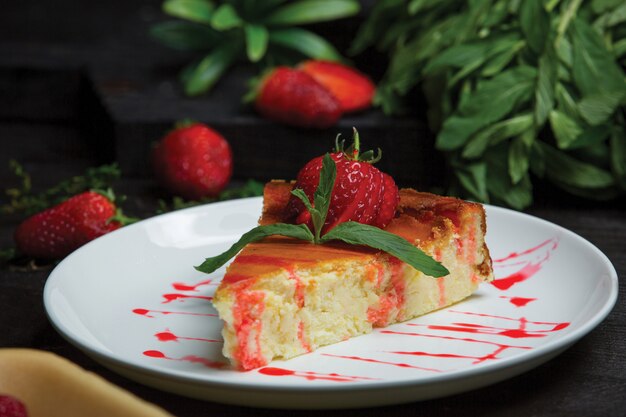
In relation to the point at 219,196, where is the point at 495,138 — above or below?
above

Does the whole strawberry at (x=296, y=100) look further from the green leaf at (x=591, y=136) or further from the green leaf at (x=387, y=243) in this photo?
the green leaf at (x=387, y=243)

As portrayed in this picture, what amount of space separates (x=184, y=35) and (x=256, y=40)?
0.33 m

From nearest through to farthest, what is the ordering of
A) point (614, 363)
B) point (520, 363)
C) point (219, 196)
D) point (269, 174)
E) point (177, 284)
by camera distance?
1. point (520, 363)
2. point (614, 363)
3. point (177, 284)
4. point (219, 196)
5. point (269, 174)

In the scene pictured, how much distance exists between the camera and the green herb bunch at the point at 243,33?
11.6 ft

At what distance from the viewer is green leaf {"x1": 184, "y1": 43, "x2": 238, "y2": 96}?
3514 millimetres

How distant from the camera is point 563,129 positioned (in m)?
2.75

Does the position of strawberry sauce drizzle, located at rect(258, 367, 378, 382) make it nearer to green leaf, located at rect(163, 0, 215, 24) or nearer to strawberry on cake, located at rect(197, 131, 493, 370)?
strawberry on cake, located at rect(197, 131, 493, 370)

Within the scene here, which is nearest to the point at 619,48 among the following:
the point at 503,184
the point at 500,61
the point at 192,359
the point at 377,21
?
the point at 500,61

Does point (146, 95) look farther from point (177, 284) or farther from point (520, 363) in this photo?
point (520, 363)

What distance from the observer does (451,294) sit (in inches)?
78.2

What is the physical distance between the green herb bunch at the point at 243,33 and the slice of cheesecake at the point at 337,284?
1586 mm

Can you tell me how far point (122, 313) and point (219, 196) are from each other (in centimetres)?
109

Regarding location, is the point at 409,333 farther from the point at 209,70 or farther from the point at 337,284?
the point at 209,70

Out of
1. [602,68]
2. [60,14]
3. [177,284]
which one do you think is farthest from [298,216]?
[60,14]
